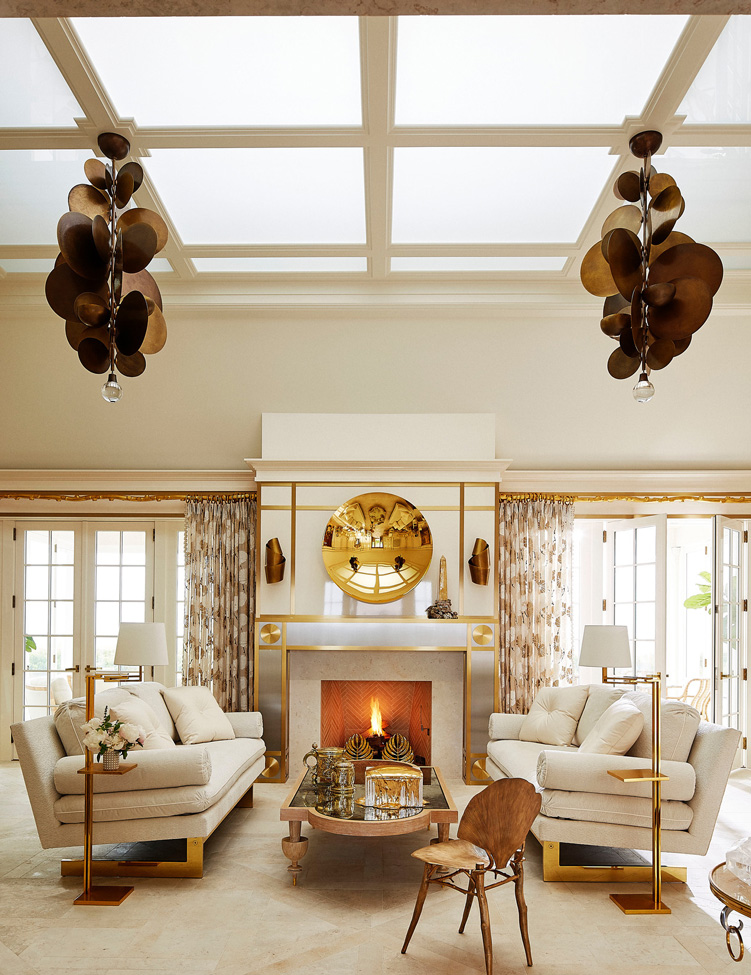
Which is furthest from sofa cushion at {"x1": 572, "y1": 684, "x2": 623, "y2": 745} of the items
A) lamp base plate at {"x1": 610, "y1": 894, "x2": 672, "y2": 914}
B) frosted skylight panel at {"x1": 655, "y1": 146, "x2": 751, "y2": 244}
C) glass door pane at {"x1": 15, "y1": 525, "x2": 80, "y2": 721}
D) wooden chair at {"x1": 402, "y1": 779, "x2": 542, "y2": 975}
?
glass door pane at {"x1": 15, "y1": 525, "x2": 80, "y2": 721}

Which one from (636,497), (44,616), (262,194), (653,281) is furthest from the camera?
(44,616)

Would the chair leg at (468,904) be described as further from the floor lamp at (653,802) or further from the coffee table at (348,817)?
the floor lamp at (653,802)

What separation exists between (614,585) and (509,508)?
138 cm

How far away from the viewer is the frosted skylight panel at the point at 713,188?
500 centimetres

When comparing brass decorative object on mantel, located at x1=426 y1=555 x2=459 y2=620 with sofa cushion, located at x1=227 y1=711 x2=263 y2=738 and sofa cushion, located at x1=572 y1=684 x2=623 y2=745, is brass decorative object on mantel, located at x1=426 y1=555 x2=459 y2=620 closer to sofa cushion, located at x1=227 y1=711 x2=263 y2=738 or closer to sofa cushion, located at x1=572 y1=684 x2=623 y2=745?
sofa cushion, located at x1=572 y1=684 x2=623 y2=745

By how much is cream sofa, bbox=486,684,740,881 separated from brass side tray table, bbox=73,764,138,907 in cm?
237

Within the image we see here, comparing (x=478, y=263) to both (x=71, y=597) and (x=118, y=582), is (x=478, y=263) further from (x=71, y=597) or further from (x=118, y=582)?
(x=71, y=597)

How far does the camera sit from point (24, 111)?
4602 millimetres

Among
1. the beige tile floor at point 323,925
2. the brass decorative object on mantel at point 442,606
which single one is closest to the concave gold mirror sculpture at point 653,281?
the beige tile floor at point 323,925

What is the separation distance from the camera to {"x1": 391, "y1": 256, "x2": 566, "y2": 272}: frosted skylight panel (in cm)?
654

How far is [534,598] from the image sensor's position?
7312mm

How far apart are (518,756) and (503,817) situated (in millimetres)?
2083

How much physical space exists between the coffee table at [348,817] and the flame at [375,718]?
2.11m

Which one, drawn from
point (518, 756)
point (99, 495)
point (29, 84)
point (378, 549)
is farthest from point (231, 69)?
point (518, 756)
